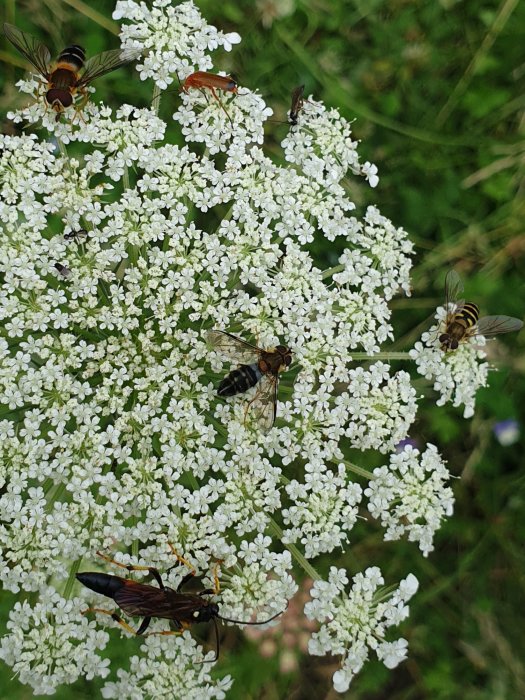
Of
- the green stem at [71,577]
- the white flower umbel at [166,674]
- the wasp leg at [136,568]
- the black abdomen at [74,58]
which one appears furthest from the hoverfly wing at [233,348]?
the black abdomen at [74,58]

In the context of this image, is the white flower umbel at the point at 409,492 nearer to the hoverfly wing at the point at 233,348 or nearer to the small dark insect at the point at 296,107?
the hoverfly wing at the point at 233,348

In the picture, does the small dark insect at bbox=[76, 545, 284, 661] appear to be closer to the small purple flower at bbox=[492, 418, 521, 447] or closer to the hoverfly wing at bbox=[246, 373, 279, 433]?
the hoverfly wing at bbox=[246, 373, 279, 433]

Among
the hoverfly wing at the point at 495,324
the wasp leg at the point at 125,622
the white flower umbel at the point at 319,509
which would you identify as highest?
the hoverfly wing at the point at 495,324

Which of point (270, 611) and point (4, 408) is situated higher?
point (4, 408)

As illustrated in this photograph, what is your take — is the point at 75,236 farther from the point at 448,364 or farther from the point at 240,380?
the point at 448,364

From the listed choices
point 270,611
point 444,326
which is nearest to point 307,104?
point 444,326

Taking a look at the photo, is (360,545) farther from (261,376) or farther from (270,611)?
(261,376)

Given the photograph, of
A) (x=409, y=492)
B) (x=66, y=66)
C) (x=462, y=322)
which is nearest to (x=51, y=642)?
(x=409, y=492)
